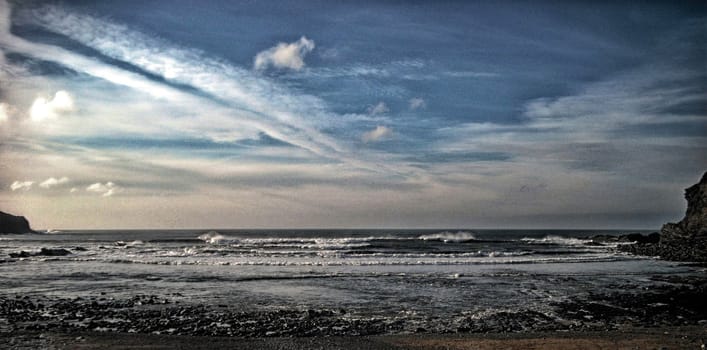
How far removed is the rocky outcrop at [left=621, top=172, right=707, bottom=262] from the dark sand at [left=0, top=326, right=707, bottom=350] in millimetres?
33605

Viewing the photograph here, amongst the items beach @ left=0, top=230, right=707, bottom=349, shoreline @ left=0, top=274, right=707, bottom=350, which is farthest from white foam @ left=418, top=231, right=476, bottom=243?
shoreline @ left=0, top=274, right=707, bottom=350

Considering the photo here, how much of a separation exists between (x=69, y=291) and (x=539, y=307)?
18.2m

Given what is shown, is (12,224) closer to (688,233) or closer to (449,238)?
(449,238)

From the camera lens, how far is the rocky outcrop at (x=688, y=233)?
41750 mm

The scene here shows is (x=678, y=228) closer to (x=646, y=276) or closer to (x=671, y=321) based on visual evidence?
(x=646, y=276)

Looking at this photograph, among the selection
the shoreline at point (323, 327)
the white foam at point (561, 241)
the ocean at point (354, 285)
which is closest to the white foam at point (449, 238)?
the white foam at point (561, 241)

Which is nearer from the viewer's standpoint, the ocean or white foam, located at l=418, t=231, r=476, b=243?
the ocean

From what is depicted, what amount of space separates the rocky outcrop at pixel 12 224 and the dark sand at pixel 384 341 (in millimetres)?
160133

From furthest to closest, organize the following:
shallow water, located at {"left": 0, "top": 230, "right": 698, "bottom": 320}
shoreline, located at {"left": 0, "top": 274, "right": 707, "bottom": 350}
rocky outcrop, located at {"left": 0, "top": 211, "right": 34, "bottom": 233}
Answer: rocky outcrop, located at {"left": 0, "top": 211, "right": 34, "bottom": 233}, shallow water, located at {"left": 0, "top": 230, "right": 698, "bottom": 320}, shoreline, located at {"left": 0, "top": 274, "right": 707, "bottom": 350}

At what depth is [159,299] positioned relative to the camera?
659 inches

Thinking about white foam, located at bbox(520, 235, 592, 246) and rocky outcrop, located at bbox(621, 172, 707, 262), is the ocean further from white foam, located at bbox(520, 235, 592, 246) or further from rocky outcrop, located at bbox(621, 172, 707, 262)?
white foam, located at bbox(520, 235, 592, 246)

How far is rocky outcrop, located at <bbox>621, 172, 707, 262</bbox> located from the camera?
4175cm

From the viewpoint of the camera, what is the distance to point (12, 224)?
14462 centimetres

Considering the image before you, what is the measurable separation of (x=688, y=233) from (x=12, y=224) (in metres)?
172
